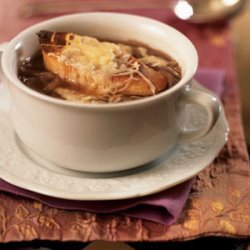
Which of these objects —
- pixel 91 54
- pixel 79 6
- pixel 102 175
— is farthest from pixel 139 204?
pixel 79 6

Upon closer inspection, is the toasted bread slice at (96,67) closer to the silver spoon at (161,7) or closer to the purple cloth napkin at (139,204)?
the purple cloth napkin at (139,204)

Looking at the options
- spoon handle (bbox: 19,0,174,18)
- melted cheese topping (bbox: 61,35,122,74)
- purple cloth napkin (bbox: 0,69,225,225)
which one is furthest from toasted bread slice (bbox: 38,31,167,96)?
spoon handle (bbox: 19,0,174,18)

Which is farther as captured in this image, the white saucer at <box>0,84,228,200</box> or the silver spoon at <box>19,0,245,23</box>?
the silver spoon at <box>19,0,245,23</box>

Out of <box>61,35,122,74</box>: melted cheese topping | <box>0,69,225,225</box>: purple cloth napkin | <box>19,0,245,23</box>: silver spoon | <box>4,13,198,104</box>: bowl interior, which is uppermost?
<box>61,35,122,74</box>: melted cheese topping

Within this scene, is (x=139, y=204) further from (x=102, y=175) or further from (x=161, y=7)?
(x=161, y=7)

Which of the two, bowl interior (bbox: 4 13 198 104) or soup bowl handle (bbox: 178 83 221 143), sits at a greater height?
bowl interior (bbox: 4 13 198 104)

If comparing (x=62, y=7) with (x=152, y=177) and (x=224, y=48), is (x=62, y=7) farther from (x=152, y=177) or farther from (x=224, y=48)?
(x=152, y=177)

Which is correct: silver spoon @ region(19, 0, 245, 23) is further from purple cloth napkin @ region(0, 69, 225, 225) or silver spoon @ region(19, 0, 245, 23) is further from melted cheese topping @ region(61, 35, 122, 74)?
purple cloth napkin @ region(0, 69, 225, 225)
